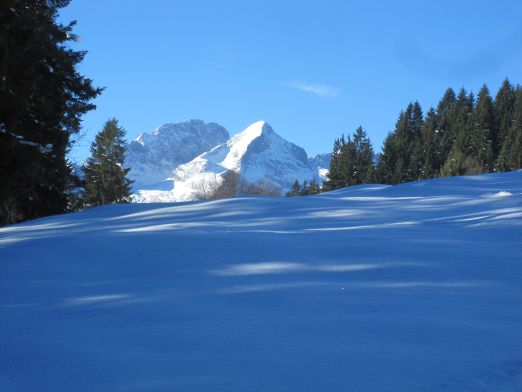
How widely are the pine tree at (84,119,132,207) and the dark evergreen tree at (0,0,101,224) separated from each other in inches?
561

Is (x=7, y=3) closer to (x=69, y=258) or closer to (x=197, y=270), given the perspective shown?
(x=69, y=258)

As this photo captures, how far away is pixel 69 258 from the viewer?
17.9 feet

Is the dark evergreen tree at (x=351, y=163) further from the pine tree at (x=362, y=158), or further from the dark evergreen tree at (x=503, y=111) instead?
the dark evergreen tree at (x=503, y=111)

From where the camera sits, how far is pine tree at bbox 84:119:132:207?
3159 cm

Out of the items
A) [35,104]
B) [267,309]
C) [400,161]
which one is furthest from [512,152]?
[267,309]

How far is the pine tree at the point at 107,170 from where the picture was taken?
104 feet

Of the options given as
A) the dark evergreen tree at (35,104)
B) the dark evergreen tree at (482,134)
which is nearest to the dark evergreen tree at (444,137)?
the dark evergreen tree at (482,134)

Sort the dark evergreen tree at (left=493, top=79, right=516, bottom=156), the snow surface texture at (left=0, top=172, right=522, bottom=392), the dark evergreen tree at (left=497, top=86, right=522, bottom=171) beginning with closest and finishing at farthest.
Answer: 1. the snow surface texture at (left=0, top=172, right=522, bottom=392)
2. the dark evergreen tree at (left=497, top=86, right=522, bottom=171)
3. the dark evergreen tree at (left=493, top=79, right=516, bottom=156)

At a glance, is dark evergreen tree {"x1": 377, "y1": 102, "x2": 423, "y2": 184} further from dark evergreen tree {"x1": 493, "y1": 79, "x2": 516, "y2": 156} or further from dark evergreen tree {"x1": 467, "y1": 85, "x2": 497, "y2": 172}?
dark evergreen tree {"x1": 493, "y1": 79, "x2": 516, "y2": 156}

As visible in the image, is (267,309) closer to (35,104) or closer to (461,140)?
(35,104)

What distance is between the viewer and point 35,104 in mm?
11656

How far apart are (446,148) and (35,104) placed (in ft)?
180

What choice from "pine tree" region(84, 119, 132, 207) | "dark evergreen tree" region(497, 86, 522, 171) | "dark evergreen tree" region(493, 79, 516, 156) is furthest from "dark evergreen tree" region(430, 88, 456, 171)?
"pine tree" region(84, 119, 132, 207)

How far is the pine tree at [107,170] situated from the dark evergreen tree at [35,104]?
14.2 metres
